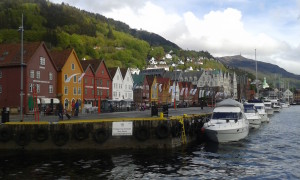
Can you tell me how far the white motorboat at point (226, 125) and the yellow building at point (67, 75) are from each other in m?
37.6

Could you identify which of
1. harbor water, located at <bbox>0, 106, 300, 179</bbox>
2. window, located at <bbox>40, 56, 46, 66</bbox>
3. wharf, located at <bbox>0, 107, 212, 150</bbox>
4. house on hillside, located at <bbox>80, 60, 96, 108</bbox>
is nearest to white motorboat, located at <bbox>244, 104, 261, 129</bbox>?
harbor water, located at <bbox>0, 106, 300, 179</bbox>

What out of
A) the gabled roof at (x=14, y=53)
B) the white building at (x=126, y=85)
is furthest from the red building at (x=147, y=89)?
the gabled roof at (x=14, y=53)

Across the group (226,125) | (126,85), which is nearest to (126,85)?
(126,85)

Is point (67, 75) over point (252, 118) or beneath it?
over

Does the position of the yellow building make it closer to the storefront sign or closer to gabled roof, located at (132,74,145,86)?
gabled roof, located at (132,74,145,86)

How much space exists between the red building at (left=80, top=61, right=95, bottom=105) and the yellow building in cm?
176

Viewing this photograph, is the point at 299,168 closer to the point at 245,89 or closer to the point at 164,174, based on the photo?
the point at 164,174

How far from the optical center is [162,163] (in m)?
24.0

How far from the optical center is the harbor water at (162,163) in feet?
68.6

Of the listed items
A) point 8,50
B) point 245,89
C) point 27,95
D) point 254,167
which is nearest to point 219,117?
point 254,167

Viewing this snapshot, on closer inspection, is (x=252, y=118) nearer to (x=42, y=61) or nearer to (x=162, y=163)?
(x=162, y=163)

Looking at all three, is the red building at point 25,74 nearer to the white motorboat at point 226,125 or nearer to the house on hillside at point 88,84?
the house on hillside at point 88,84

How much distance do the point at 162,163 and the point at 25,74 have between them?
41.8m

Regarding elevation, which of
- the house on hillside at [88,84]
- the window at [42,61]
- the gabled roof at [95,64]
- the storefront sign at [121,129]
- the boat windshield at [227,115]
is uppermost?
the gabled roof at [95,64]
